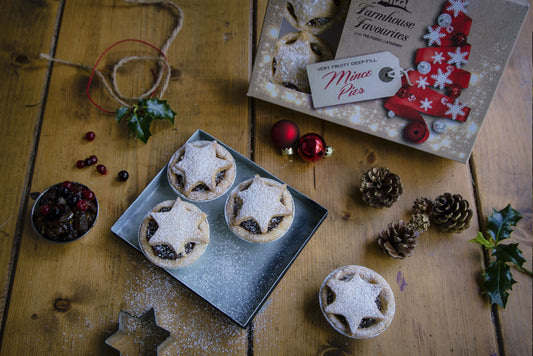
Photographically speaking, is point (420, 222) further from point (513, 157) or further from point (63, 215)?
point (63, 215)

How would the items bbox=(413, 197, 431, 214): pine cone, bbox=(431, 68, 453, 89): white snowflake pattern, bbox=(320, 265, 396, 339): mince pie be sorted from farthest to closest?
bbox=(413, 197, 431, 214): pine cone
bbox=(431, 68, 453, 89): white snowflake pattern
bbox=(320, 265, 396, 339): mince pie

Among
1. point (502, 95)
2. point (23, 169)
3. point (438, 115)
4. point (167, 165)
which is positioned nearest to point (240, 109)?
point (167, 165)

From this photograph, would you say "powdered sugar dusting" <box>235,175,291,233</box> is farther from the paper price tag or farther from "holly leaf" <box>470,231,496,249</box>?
"holly leaf" <box>470,231,496,249</box>

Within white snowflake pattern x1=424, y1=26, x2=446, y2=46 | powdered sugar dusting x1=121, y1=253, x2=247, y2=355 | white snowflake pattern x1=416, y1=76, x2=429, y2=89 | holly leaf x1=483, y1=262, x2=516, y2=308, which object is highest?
white snowflake pattern x1=424, y1=26, x2=446, y2=46

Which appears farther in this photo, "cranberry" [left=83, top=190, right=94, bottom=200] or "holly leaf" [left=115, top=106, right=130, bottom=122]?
"holly leaf" [left=115, top=106, right=130, bottom=122]

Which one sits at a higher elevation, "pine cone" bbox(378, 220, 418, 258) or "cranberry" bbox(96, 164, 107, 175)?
"pine cone" bbox(378, 220, 418, 258)

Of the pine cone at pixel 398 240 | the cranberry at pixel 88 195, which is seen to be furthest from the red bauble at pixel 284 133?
the cranberry at pixel 88 195

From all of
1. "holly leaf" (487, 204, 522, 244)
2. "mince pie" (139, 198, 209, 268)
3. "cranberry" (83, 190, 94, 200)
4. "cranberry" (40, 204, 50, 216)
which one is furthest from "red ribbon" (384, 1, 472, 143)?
"cranberry" (40, 204, 50, 216)
